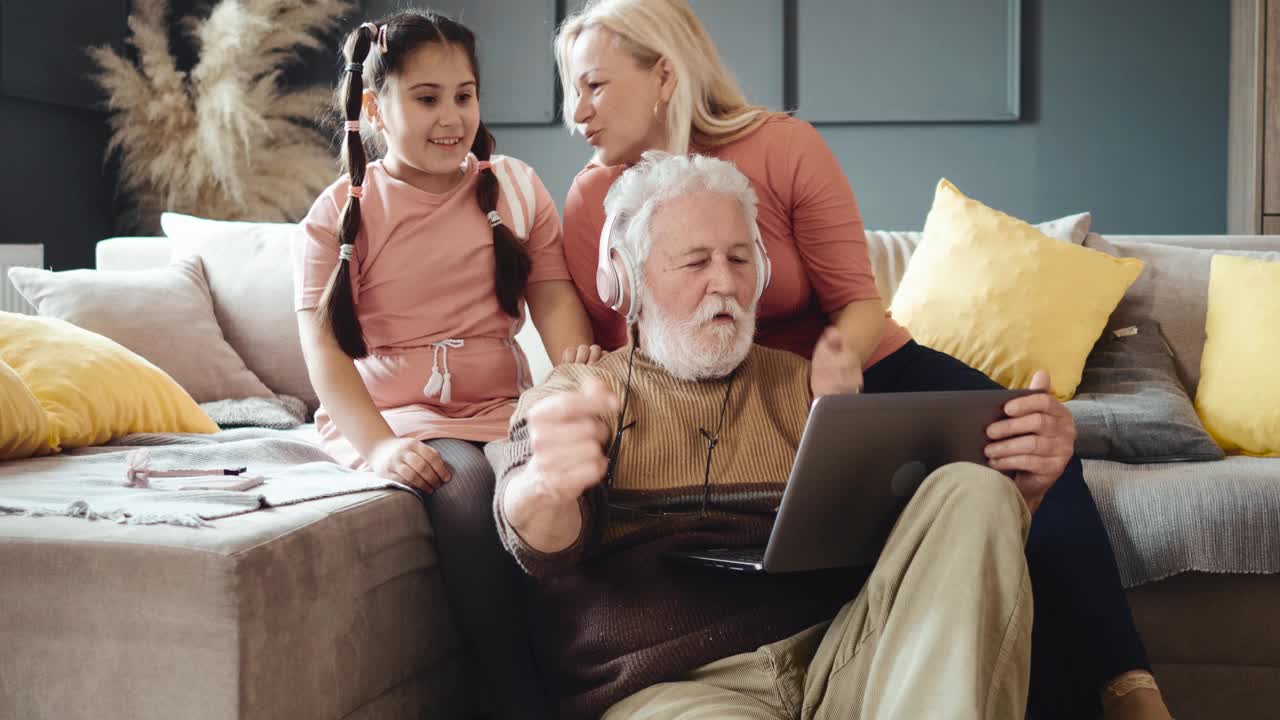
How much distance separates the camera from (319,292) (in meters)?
1.90

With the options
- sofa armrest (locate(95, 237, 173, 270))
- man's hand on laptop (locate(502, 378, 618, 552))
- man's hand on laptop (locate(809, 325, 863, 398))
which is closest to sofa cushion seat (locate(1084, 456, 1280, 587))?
man's hand on laptop (locate(809, 325, 863, 398))

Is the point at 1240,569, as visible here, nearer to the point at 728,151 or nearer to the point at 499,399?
the point at 728,151

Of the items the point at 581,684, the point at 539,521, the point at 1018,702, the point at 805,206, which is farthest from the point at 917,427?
the point at 805,206

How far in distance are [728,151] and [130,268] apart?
1.97 m

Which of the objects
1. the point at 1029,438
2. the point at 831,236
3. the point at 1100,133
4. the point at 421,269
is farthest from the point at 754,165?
the point at 1100,133

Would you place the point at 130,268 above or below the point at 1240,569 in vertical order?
above

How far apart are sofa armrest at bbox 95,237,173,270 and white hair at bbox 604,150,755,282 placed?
6.30 ft

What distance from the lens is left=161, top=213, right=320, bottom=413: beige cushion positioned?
278 centimetres

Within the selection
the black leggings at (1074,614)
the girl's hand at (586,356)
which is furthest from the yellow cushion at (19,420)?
the black leggings at (1074,614)

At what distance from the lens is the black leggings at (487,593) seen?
63.8 inches

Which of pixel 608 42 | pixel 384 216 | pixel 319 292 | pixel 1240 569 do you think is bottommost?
pixel 1240 569

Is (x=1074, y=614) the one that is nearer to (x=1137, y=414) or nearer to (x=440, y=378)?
(x=1137, y=414)

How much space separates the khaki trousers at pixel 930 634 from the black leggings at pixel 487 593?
33 centimetres

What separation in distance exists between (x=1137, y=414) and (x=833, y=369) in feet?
3.40
